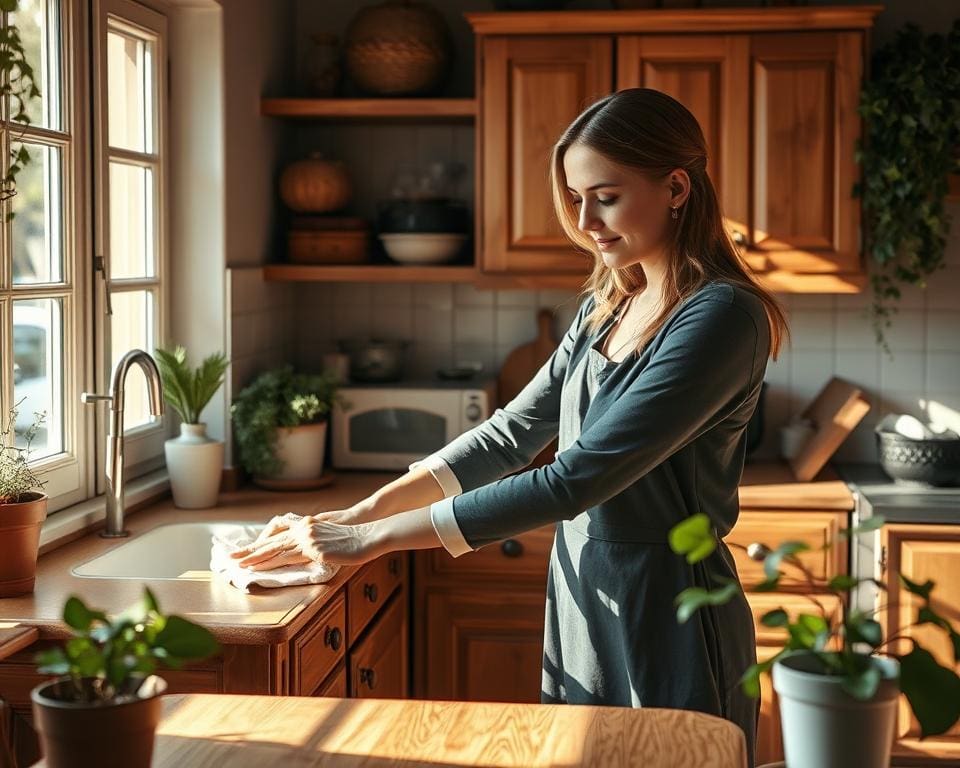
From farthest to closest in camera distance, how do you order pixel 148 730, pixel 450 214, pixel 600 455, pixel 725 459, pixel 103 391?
pixel 450 214, pixel 103 391, pixel 725 459, pixel 600 455, pixel 148 730

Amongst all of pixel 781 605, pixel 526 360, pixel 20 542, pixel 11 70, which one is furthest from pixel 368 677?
pixel 11 70

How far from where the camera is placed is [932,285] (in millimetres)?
3635

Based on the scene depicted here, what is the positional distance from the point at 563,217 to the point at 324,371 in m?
1.70

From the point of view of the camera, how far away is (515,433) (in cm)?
225

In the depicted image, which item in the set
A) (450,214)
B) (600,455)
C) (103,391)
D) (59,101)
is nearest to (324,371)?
(450,214)

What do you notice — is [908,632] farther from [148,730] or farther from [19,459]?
[148,730]

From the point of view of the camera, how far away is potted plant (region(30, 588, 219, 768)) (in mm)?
1122

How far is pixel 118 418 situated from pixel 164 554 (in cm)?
34

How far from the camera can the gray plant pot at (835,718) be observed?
105cm

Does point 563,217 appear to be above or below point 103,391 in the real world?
above

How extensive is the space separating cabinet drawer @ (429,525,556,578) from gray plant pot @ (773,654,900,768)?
208cm

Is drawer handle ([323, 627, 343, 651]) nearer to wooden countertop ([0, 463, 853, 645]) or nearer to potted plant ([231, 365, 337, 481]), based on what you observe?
wooden countertop ([0, 463, 853, 645])

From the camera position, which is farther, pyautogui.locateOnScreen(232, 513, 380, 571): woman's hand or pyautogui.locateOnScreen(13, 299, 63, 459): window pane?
pyautogui.locateOnScreen(13, 299, 63, 459): window pane

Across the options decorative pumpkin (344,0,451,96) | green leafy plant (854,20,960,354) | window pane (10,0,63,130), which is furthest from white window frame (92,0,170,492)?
green leafy plant (854,20,960,354)
